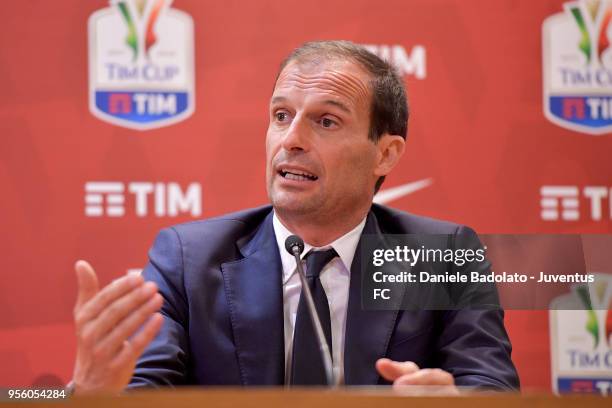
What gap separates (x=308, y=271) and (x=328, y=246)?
0.15m

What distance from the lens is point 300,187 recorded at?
8.46 ft

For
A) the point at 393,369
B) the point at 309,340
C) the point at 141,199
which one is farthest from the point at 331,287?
the point at 141,199

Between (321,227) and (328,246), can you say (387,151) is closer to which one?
(321,227)

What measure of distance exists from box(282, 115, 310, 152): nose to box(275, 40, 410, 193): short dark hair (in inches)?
10.1

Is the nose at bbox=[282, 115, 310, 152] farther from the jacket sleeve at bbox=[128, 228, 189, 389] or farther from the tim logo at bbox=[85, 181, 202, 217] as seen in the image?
the tim logo at bbox=[85, 181, 202, 217]

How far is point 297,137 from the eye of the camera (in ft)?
8.45

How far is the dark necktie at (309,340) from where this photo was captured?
232cm

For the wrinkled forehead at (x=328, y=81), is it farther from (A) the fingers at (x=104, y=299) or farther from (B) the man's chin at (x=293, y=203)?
(A) the fingers at (x=104, y=299)

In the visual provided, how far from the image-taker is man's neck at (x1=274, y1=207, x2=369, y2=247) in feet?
8.77

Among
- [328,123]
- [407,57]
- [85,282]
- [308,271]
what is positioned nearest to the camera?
[85,282]

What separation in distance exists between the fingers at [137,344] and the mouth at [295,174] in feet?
3.30

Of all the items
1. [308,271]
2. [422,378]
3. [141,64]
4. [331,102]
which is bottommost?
[422,378]

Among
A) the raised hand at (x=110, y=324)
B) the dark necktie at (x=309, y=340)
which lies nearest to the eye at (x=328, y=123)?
the dark necktie at (x=309, y=340)

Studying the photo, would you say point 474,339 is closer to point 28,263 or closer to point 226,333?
point 226,333
